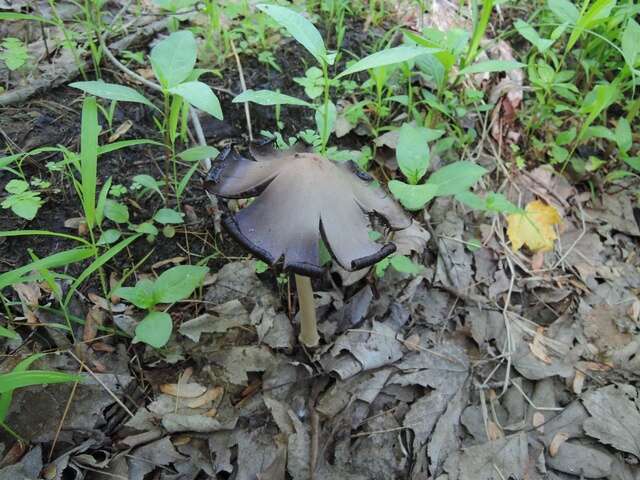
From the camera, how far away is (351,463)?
1985 millimetres

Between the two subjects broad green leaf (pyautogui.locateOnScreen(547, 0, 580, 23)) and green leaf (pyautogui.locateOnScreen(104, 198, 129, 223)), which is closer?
green leaf (pyautogui.locateOnScreen(104, 198, 129, 223))

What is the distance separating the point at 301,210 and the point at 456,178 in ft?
2.93

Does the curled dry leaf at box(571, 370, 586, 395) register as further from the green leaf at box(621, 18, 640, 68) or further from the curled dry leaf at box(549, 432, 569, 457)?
the green leaf at box(621, 18, 640, 68)

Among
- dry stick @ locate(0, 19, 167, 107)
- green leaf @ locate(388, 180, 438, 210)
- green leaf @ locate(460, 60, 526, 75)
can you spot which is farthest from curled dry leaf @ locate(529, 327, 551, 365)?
dry stick @ locate(0, 19, 167, 107)

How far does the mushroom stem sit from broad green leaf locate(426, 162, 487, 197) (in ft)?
2.35

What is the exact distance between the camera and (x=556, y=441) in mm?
2174

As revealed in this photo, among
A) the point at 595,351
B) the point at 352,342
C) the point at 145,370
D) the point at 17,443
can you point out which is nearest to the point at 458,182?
the point at 352,342

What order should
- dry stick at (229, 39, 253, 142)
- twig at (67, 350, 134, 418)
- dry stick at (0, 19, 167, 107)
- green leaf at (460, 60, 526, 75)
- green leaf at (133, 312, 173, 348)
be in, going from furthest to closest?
1. dry stick at (229, 39, 253, 142)
2. dry stick at (0, 19, 167, 107)
3. green leaf at (460, 60, 526, 75)
4. twig at (67, 350, 134, 418)
5. green leaf at (133, 312, 173, 348)

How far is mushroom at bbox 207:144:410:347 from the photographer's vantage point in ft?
5.25

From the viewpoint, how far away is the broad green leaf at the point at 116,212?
2.24 meters

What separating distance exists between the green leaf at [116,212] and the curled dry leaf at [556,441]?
2.19m

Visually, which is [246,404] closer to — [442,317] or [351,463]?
[351,463]

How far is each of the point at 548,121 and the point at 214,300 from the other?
246 cm

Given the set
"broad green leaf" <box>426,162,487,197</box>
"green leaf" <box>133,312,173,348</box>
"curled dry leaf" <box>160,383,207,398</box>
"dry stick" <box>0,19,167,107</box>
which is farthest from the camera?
"dry stick" <box>0,19,167,107</box>
